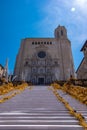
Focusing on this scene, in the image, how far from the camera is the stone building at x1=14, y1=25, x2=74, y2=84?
58.2 metres

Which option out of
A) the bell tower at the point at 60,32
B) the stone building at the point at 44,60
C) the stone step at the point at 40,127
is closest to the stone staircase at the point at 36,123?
the stone step at the point at 40,127

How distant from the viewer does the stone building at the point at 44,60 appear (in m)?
58.2

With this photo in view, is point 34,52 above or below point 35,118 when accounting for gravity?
above

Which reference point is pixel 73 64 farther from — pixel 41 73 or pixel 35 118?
pixel 35 118

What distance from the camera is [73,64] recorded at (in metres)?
64.2

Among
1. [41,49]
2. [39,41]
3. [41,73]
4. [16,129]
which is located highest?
[39,41]

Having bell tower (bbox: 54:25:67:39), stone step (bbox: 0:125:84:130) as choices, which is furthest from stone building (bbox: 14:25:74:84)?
stone step (bbox: 0:125:84:130)

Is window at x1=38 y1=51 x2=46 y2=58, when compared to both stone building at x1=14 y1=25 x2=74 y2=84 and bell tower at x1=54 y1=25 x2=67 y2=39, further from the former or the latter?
bell tower at x1=54 y1=25 x2=67 y2=39

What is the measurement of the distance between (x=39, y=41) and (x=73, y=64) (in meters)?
16.3

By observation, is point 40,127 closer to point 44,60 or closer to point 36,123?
point 36,123

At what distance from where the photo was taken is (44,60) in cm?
6050

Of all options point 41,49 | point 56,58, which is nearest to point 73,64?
point 56,58

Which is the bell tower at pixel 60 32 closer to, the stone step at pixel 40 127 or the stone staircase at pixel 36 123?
the stone staircase at pixel 36 123

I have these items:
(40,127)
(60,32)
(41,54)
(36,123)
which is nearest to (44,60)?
(41,54)
